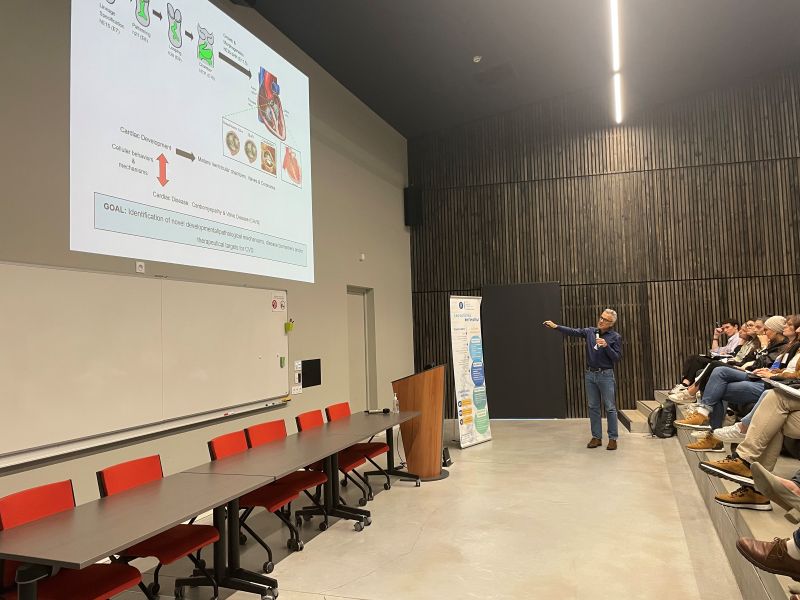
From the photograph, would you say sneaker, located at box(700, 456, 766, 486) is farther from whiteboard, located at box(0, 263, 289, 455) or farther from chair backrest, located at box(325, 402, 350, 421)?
whiteboard, located at box(0, 263, 289, 455)

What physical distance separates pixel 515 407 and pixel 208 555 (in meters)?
6.32

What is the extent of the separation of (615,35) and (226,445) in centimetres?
680

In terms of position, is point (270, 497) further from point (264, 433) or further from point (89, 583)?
point (89, 583)

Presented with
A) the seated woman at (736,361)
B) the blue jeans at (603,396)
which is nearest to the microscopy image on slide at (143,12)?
the blue jeans at (603,396)

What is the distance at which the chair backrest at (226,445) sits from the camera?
3672mm

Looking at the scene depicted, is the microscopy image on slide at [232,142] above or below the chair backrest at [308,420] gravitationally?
above

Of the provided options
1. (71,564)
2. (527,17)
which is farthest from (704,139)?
(71,564)

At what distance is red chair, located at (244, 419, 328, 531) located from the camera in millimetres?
3998

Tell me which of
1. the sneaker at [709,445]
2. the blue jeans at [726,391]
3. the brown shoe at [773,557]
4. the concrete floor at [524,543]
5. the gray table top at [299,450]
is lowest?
the concrete floor at [524,543]

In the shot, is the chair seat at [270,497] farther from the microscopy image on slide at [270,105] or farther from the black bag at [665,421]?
the black bag at [665,421]

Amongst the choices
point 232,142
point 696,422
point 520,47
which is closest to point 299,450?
point 232,142

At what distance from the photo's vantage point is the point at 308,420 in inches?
191

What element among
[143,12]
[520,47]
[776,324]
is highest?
[520,47]

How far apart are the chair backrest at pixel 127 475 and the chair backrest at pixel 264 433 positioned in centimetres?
95
